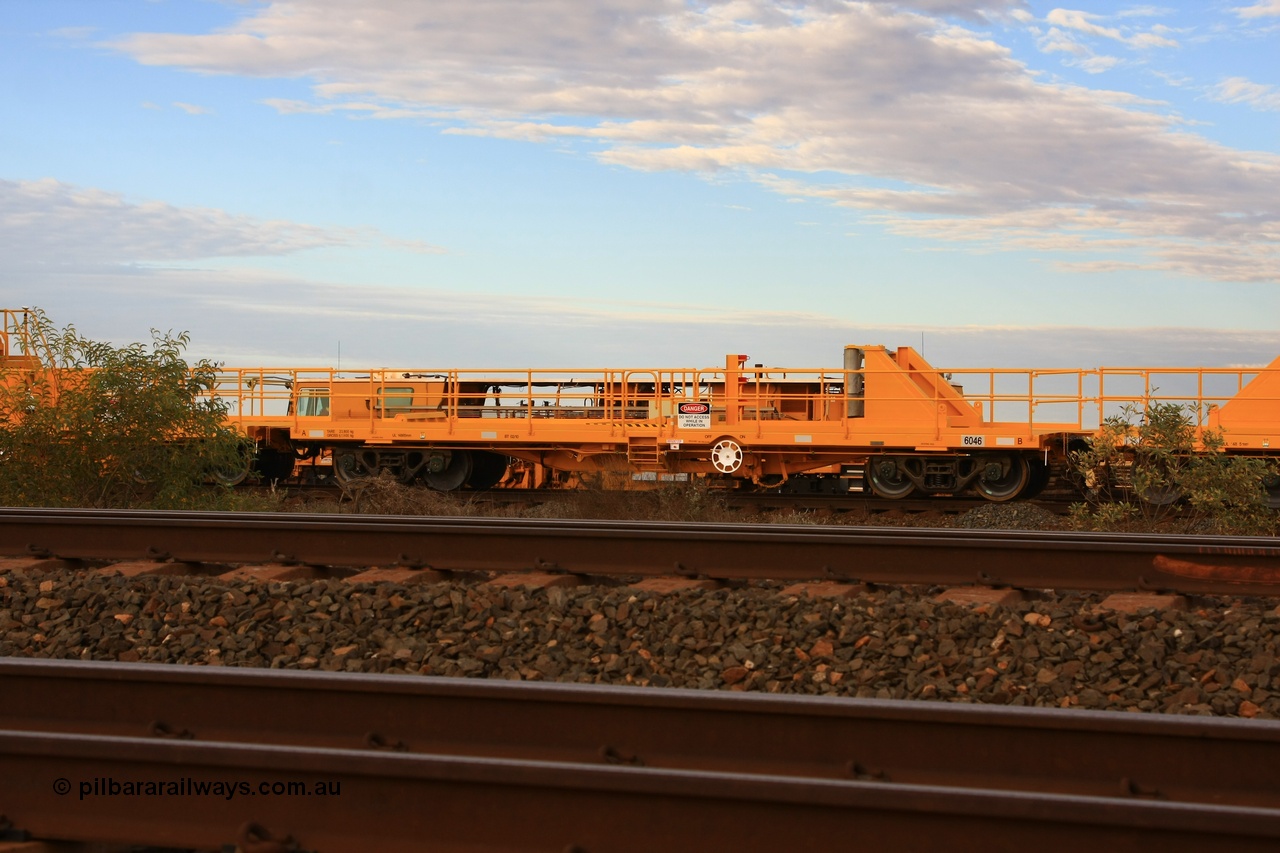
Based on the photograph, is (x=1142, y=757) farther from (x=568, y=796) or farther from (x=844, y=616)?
(x=844, y=616)

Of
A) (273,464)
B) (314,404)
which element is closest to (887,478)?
(314,404)

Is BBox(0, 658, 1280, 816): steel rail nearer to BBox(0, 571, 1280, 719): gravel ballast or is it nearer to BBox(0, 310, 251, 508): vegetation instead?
BBox(0, 571, 1280, 719): gravel ballast

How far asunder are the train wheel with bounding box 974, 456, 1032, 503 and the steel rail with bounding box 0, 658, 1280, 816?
14056 mm

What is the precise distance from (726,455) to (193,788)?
1472 centimetres

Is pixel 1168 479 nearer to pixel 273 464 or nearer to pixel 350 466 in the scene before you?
pixel 350 466

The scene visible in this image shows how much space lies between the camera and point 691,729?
4.15 metres

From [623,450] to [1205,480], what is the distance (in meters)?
8.48

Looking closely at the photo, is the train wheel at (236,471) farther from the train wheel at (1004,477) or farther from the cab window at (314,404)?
the train wheel at (1004,477)

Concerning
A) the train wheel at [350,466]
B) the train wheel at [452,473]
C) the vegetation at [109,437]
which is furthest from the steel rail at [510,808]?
the train wheel at [350,466]

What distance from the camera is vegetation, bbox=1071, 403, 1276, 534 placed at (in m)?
14.2

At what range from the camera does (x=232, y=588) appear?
7090mm

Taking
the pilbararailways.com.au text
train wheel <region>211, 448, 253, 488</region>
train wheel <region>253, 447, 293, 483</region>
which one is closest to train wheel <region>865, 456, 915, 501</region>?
train wheel <region>211, 448, 253, 488</region>

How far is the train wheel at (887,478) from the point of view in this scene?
1797 cm

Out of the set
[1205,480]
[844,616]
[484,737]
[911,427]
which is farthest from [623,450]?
[484,737]
